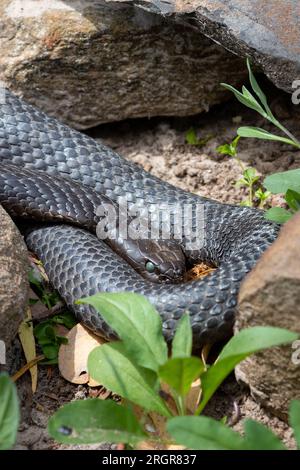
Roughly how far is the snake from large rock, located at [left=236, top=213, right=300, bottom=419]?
479 millimetres

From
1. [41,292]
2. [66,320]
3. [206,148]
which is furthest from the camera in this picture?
[206,148]

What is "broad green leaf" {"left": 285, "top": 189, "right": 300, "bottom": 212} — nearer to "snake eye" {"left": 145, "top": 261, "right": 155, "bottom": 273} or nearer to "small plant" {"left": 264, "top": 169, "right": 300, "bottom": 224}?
"small plant" {"left": 264, "top": 169, "right": 300, "bottom": 224}

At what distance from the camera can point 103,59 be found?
639 centimetres

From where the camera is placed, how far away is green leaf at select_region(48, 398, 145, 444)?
349 centimetres

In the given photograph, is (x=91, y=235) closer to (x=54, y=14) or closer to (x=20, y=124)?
(x=20, y=124)

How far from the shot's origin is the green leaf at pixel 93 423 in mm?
3490

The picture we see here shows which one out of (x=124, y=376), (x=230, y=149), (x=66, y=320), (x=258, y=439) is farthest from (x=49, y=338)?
(x=230, y=149)

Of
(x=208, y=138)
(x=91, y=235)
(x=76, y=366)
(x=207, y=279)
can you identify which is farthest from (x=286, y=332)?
(x=208, y=138)

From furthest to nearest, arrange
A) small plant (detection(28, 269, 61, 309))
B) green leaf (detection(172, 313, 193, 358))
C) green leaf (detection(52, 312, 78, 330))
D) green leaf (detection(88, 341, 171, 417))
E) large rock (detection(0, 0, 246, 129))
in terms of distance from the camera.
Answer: large rock (detection(0, 0, 246, 129)) → small plant (detection(28, 269, 61, 309)) → green leaf (detection(52, 312, 78, 330)) → green leaf (detection(88, 341, 171, 417)) → green leaf (detection(172, 313, 193, 358))

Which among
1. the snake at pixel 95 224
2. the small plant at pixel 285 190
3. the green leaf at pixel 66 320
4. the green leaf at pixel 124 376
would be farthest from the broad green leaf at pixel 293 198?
the green leaf at pixel 66 320

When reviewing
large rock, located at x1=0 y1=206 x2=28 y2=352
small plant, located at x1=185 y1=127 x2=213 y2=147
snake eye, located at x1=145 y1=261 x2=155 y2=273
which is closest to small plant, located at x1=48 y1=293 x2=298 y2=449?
large rock, located at x1=0 y1=206 x2=28 y2=352

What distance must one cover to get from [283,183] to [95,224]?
1.67 m

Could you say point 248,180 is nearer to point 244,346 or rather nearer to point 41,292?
point 41,292

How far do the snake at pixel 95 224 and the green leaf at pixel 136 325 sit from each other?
0.72m
